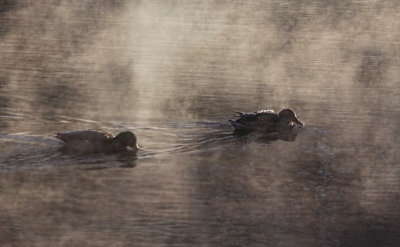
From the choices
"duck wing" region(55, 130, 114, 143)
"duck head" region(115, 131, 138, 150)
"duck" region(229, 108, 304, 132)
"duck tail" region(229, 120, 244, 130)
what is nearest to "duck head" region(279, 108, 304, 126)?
"duck" region(229, 108, 304, 132)

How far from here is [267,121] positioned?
17.1 m

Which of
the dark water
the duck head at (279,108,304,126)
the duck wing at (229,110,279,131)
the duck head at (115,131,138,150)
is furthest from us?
the duck head at (279,108,304,126)

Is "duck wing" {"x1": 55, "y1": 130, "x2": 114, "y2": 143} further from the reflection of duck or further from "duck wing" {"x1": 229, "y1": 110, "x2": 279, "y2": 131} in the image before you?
"duck wing" {"x1": 229, "y1": 110, "x2": 279, "y2": 131}

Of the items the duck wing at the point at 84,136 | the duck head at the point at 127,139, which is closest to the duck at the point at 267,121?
the duck head at the point at 127,139

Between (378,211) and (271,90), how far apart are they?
809 cm

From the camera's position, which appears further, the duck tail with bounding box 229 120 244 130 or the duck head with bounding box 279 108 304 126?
the duck head with bounding box 279 108 304 126

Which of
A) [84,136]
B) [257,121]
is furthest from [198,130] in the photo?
[84,136]

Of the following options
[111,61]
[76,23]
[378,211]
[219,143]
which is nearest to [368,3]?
[76,23]

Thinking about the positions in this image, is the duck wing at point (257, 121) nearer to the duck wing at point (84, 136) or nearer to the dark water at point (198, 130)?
the dark water at point (198, 130)

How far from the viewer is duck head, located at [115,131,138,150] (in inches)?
589

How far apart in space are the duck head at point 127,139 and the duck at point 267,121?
94.4 inches

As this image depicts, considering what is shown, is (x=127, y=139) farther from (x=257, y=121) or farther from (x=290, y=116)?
(x=290, y=116)

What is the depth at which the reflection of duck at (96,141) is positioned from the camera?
48.4 feet

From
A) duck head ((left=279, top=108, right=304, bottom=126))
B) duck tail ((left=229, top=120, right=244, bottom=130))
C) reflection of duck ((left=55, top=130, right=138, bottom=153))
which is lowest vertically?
reflection of duck ((left=55, top=130, right=138, bottom=153))
